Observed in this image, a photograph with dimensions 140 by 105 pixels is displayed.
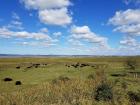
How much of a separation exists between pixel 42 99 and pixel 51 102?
1055 mm

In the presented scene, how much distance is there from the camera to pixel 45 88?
906 inches

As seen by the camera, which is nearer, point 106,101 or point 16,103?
point 16,103

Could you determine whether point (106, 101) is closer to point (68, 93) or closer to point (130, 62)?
point (68, 93)

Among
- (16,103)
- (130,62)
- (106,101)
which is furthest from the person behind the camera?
(130,62)

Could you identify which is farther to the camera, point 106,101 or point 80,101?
point 106,101

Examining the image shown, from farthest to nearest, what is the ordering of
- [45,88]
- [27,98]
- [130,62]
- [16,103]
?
1. [130,62]
2. [45,88]
3. [27,98]
4. [16,103]

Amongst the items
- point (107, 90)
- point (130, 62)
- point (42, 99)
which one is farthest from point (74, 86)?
point (130, 62)

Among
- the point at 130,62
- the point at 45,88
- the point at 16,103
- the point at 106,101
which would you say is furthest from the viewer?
the point at 130,62

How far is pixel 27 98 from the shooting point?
18734mm

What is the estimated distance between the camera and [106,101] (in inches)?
808

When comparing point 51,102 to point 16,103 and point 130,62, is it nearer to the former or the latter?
point 16,103

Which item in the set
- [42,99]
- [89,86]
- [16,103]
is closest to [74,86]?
[89,86]

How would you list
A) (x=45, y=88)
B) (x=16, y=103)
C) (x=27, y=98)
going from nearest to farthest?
1. (x=16, y=103)
2. (x=27, y=98)
3. (x=45, y=88)

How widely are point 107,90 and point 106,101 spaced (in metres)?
1.10
